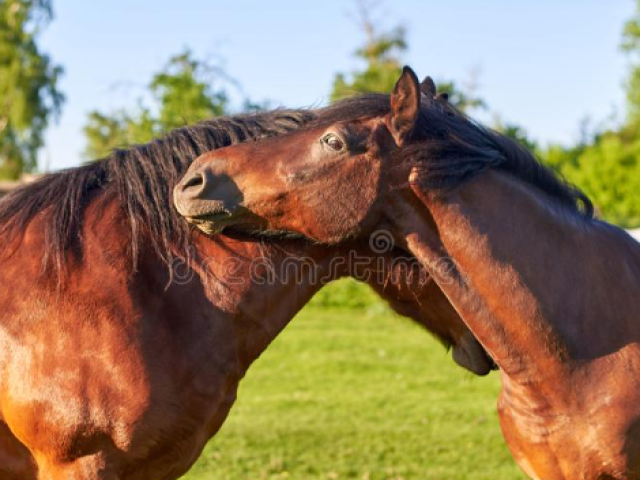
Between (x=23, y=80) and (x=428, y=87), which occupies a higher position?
(x=23, y=80)

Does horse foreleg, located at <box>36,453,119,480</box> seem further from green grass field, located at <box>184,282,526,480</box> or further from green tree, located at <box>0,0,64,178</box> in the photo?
green tree, located at <box>0,0,64,178</box>

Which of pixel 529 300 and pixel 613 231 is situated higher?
pixel 613 231

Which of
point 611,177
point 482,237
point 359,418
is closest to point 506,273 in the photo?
point 482,237

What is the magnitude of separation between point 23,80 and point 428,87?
121 feet

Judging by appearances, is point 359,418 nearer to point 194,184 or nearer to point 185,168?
point 185,168

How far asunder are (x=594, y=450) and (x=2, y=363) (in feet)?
7.81

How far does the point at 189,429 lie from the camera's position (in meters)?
3.42

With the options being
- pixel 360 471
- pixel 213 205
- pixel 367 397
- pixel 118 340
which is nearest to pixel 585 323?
pixel 213 205

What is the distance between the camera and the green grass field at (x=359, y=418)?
6.98 meters

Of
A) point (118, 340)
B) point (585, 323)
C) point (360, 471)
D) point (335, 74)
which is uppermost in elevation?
point (335, 74)

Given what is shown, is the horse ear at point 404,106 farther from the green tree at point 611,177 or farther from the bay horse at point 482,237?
the green tree at point 611,177

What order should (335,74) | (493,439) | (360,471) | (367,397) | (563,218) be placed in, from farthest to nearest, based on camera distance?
(335,74)
(367,397)
(493,439)
(360,471)
(563,218)

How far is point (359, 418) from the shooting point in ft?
29.2

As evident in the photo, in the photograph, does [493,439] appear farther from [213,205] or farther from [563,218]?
[213,205]
